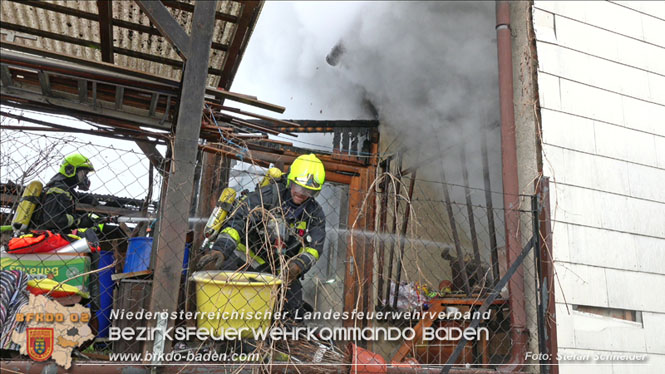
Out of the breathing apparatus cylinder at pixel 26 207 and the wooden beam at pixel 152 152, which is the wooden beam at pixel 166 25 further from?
the breathing apparatus cylinder at pixel 26 207

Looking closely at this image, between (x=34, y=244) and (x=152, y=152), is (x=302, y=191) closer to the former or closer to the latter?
(x=152, y=152)

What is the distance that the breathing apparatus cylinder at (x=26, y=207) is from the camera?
4.46 meters

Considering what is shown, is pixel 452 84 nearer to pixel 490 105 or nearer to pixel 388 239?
pixel 490 105

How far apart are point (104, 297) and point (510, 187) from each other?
147 inches

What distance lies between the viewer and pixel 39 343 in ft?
8.86

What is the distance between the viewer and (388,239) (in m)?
6.97

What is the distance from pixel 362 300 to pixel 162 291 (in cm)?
402

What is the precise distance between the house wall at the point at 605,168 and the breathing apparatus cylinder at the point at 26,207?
489cm

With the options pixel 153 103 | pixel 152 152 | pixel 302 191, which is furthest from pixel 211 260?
pixel 152 152

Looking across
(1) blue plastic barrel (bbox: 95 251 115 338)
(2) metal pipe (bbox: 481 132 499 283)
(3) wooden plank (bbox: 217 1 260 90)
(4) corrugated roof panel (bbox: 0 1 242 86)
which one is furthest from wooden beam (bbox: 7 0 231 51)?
(2) metal pipe (bbox: 481 132 499 283)

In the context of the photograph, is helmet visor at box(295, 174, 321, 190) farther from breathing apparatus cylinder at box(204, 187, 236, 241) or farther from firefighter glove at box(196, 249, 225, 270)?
firefighter glove at box(196, 249, 225, 270)

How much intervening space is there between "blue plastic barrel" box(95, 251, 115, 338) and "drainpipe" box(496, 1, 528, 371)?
3234 mm

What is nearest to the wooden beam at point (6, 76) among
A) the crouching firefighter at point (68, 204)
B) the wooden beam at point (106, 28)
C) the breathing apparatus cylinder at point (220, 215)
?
the wooden beam at point (106, 28)

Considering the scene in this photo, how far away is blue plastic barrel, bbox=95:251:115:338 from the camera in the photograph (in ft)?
12.2
